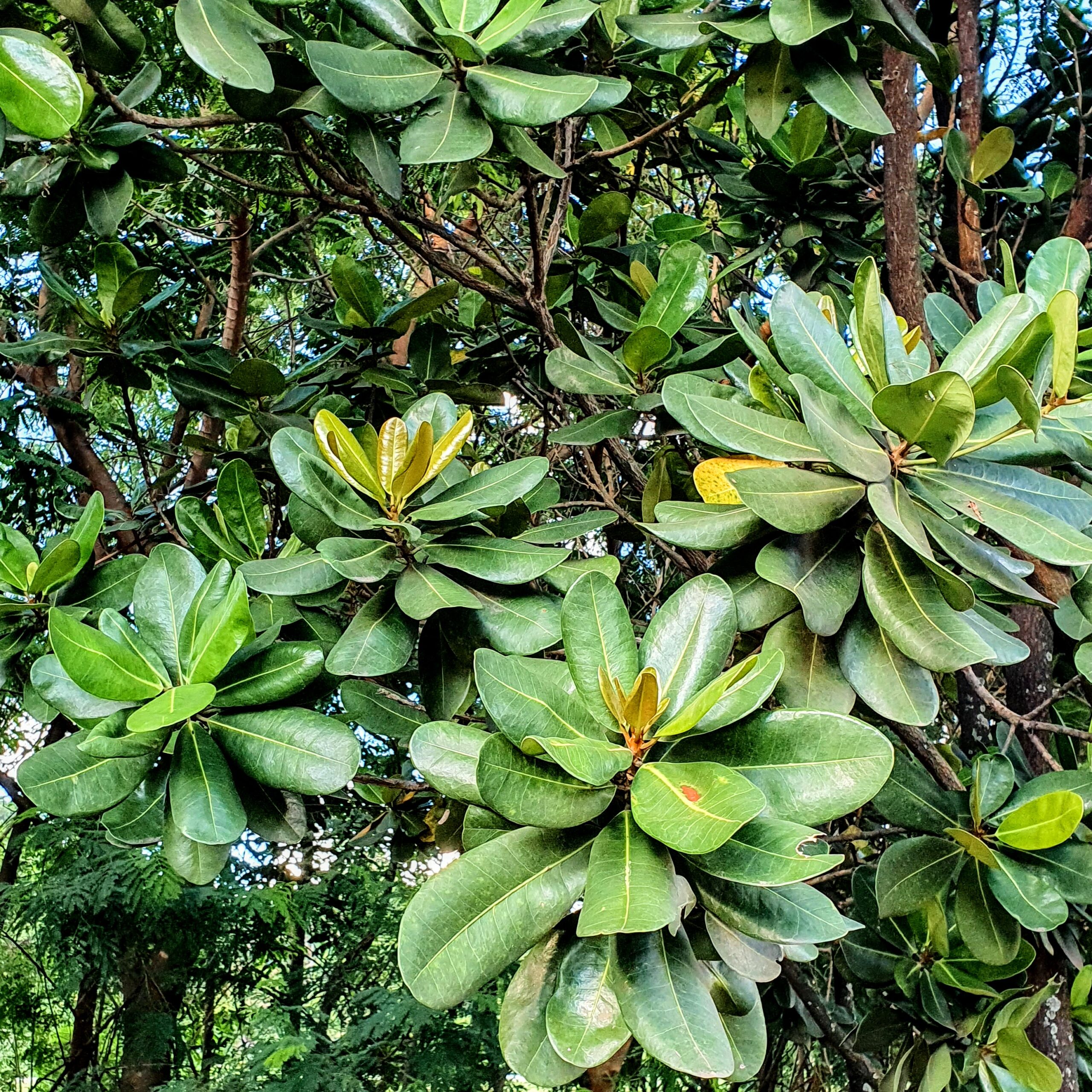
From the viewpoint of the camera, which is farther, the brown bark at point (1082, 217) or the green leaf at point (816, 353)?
the brown bark at point (1082, 217)

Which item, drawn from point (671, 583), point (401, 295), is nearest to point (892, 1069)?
point (671, 583)

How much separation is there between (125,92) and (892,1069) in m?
1.87

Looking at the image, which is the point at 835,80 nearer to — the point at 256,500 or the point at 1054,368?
the point at 1054,368

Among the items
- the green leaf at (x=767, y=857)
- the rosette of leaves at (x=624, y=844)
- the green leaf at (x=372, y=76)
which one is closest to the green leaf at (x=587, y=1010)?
the rosette of leaves at (x=624, y=844)

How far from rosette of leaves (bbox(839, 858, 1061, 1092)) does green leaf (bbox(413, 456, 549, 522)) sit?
808 millimetres

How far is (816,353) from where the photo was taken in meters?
0.88

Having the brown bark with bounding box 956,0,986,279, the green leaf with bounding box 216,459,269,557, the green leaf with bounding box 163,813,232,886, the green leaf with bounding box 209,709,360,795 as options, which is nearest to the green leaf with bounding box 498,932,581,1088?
the green leaf with bounding box 209,709,360,795

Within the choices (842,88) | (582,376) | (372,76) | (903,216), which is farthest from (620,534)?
(372,76)

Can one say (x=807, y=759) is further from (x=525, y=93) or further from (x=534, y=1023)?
(x=525, y=93)

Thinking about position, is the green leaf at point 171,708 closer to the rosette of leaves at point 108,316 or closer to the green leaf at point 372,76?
the green leaf at point 372,76

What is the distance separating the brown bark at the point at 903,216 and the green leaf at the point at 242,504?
0.90 m

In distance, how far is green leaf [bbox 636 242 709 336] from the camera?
1.43 meters

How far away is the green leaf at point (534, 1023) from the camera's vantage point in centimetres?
70

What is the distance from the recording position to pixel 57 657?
2.81 feet
